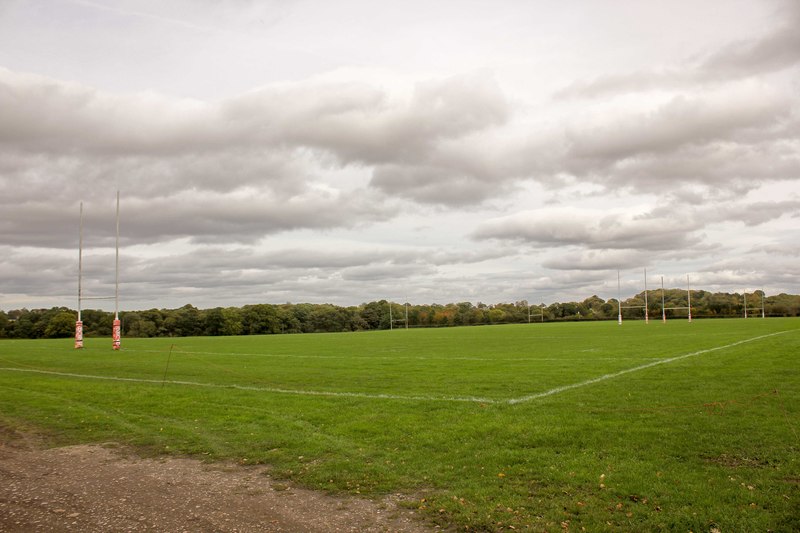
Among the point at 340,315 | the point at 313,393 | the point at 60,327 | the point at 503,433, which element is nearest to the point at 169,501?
the point at 503,433

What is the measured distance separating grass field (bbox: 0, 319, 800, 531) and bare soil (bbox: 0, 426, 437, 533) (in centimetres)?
48

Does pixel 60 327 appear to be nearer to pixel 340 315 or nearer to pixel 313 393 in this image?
pixel 340 315

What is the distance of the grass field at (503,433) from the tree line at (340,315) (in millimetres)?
89161

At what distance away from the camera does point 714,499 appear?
6758 mm

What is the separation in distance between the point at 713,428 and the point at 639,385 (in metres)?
6.45

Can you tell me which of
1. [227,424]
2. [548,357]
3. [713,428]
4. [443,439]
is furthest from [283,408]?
[548,357]

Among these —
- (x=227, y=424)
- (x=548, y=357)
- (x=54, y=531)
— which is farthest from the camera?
(x=548, y=357)

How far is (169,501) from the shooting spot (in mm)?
7262

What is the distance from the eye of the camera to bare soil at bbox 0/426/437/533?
21.1ft

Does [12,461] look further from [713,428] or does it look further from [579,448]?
[713,428]

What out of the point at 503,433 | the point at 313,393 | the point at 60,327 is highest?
the point at 503,433

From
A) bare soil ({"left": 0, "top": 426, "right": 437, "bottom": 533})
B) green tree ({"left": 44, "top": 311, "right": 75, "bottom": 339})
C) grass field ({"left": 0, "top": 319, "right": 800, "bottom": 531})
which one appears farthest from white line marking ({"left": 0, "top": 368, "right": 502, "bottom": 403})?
green tree ({"left": 44, "top": 311, "right": 75, "bottom": 339})

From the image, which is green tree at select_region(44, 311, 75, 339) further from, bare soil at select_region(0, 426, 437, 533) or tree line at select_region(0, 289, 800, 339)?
bare soil at select_region(0, 426, 437, 533)

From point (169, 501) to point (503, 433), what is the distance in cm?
580
